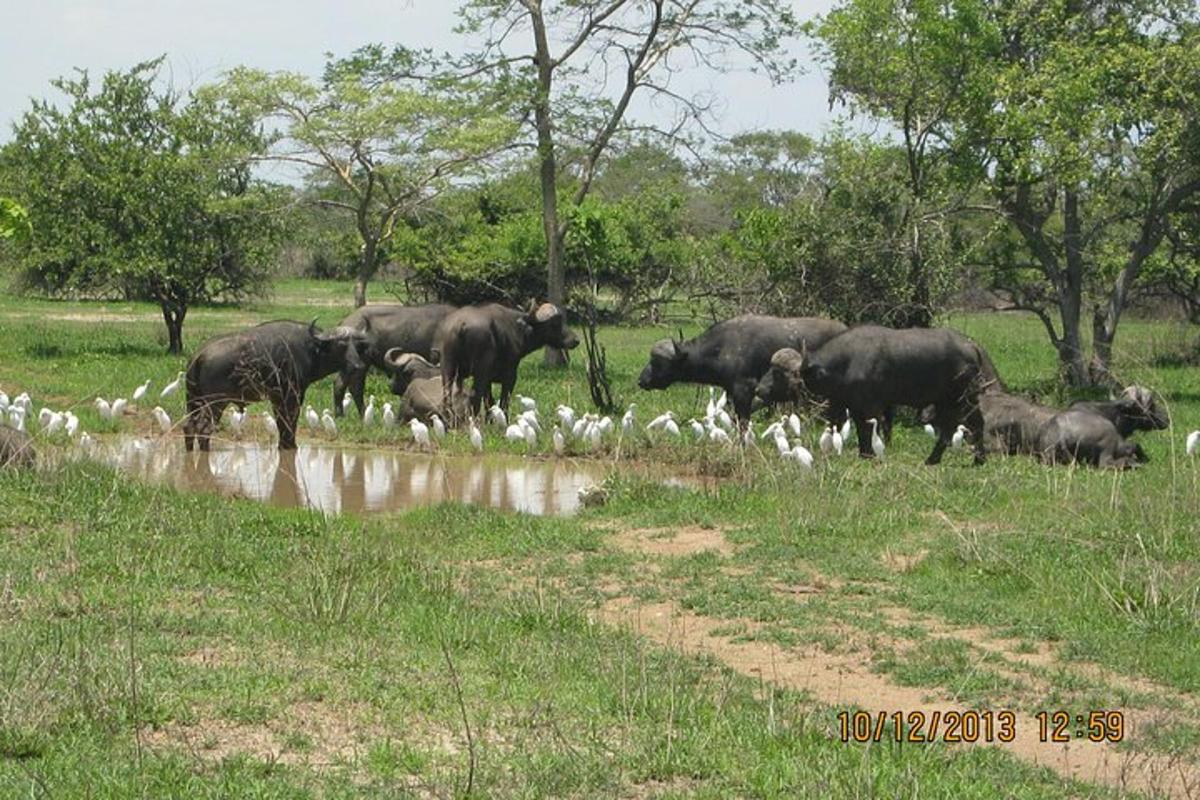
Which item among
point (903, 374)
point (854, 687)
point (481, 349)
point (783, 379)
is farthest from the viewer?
point (481, 349)

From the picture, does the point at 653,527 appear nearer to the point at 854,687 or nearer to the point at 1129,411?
the point at 854,687

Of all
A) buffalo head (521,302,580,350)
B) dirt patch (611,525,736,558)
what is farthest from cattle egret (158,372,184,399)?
dirt patch (611,525,736,558)

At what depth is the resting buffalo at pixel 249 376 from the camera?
49.5 feet

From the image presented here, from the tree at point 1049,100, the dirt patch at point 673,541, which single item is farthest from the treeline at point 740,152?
the dirt patch at point 673,541

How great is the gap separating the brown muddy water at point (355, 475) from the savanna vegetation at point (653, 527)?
0.48 metres

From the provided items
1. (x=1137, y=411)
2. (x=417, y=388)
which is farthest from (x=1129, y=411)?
(x=417, y=388)

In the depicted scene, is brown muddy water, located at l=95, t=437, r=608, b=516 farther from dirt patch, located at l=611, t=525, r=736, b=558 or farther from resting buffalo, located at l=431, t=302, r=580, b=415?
resting buffalo, located at l=431, t=302, r=580, b=415

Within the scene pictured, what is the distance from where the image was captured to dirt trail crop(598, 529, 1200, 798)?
6.20 meters

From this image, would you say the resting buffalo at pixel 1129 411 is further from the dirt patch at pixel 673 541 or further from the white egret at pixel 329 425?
the white egret at pixel 329 425

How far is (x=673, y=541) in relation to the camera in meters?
11.1

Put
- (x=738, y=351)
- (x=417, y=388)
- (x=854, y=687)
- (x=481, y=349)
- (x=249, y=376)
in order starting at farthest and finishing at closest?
(x=481, y=349)
(x=417, y=388)
(x=738, y=351)
(x=249, y=376)
(x=854, y=687)

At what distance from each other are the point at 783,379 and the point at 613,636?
28.1 ft
